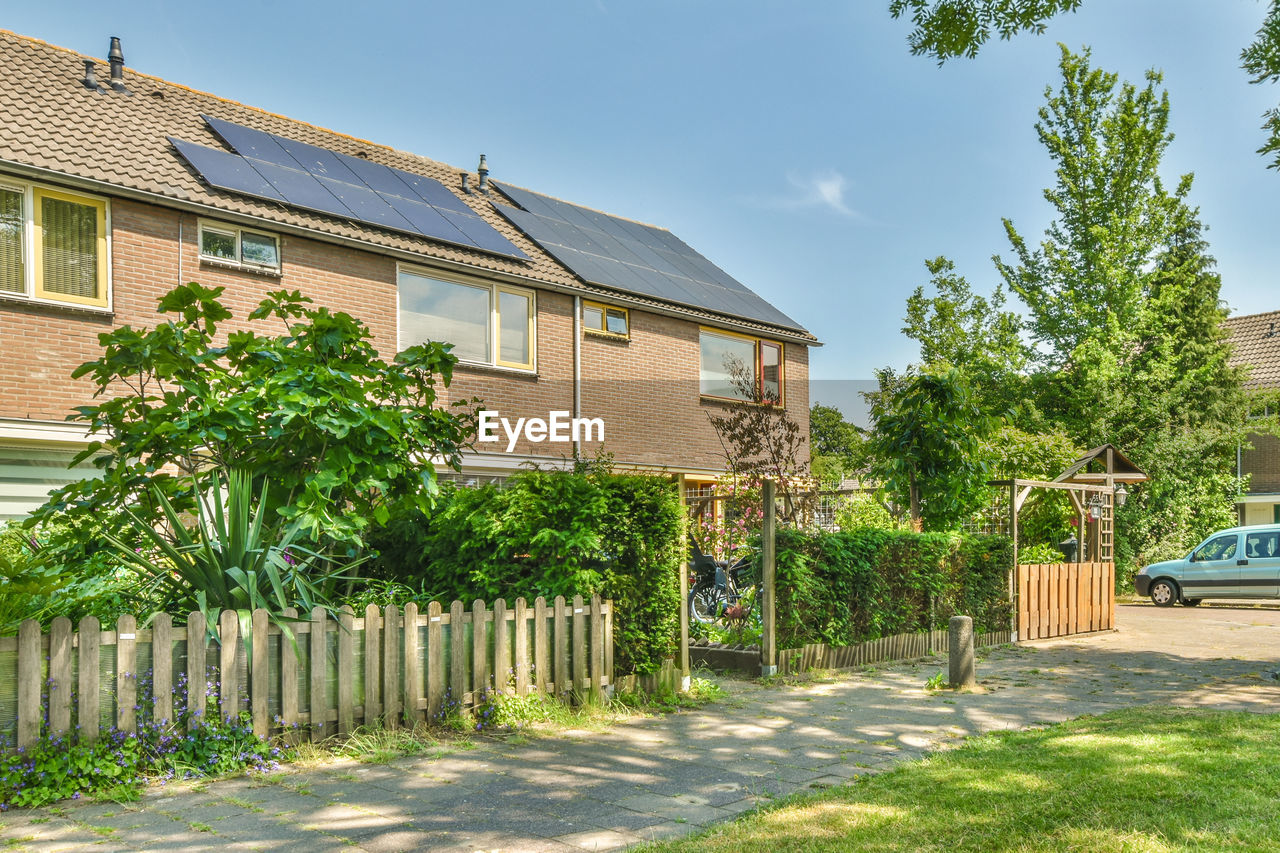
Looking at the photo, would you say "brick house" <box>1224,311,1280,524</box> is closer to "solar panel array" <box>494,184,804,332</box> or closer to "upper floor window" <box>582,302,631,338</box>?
"solar panel array" <box>494,184,804,332</box>

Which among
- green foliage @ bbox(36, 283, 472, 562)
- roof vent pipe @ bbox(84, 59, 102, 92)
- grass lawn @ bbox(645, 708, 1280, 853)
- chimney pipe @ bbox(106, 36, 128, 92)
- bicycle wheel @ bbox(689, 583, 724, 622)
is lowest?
bicycle wheel @ bbox(689, 583, 724, 622)

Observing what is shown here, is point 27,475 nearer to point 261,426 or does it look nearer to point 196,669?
point 261,426

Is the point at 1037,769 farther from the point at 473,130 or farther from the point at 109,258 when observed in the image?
the point at 473,130

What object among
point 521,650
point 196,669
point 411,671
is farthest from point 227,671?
point 521,650

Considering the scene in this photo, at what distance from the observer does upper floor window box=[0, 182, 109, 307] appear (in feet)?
40.0

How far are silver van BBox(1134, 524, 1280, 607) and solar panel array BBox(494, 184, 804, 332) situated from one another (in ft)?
34.7

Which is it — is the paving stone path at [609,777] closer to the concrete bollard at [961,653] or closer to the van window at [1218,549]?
the concrete bollard at [961,653]

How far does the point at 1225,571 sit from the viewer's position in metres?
22.9

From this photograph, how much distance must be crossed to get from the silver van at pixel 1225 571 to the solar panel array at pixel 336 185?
55.5ft

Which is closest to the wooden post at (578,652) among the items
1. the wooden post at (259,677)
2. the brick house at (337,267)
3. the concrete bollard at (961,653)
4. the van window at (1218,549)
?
the wooden post at (259,677)

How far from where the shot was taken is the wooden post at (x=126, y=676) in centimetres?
590

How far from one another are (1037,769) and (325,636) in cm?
460

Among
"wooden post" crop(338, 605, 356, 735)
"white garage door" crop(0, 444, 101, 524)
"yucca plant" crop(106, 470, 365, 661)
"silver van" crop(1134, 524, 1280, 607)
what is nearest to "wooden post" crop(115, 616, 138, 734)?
"yucca plant" crop(106, 470, 365, 661)

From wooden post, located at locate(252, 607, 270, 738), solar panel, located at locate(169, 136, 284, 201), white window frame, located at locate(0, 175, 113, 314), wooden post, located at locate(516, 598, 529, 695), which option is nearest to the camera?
wooden post, located at locate(252, 607, 270, 738)
